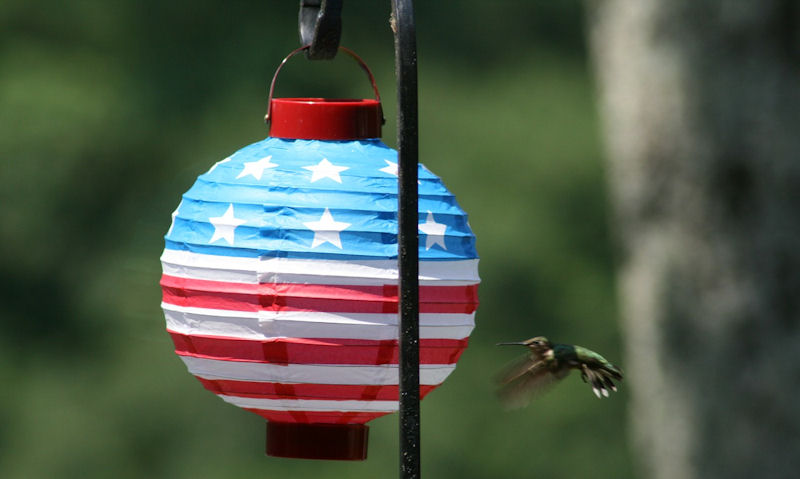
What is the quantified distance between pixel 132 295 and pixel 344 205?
315 centimetres

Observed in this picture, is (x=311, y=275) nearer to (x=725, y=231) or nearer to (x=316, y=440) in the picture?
(x=316, y=440)

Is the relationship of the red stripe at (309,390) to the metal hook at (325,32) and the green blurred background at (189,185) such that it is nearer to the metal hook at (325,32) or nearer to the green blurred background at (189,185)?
the metal hook at (325,32)

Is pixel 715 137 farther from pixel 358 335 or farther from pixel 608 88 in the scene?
pixel 358 335

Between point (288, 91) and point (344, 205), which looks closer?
point (344, 205)

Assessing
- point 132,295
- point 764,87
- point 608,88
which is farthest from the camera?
point 132,295

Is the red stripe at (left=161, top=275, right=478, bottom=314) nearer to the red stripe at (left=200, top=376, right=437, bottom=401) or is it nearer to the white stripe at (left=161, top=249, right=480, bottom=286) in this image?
the white stripe at (left=161, top=249, right=480, bottom=286)

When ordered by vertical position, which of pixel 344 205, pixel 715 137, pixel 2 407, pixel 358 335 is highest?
pixel 715 137

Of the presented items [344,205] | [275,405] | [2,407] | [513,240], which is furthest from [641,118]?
[2,407]

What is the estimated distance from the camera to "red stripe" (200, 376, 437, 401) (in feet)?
5.41

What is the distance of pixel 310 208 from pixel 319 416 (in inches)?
11.3

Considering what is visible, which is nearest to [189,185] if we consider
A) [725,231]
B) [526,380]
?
[526,380]

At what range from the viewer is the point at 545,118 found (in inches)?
186

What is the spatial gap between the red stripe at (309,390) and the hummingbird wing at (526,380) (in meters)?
0.47

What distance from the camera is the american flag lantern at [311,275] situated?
1.59 meters
